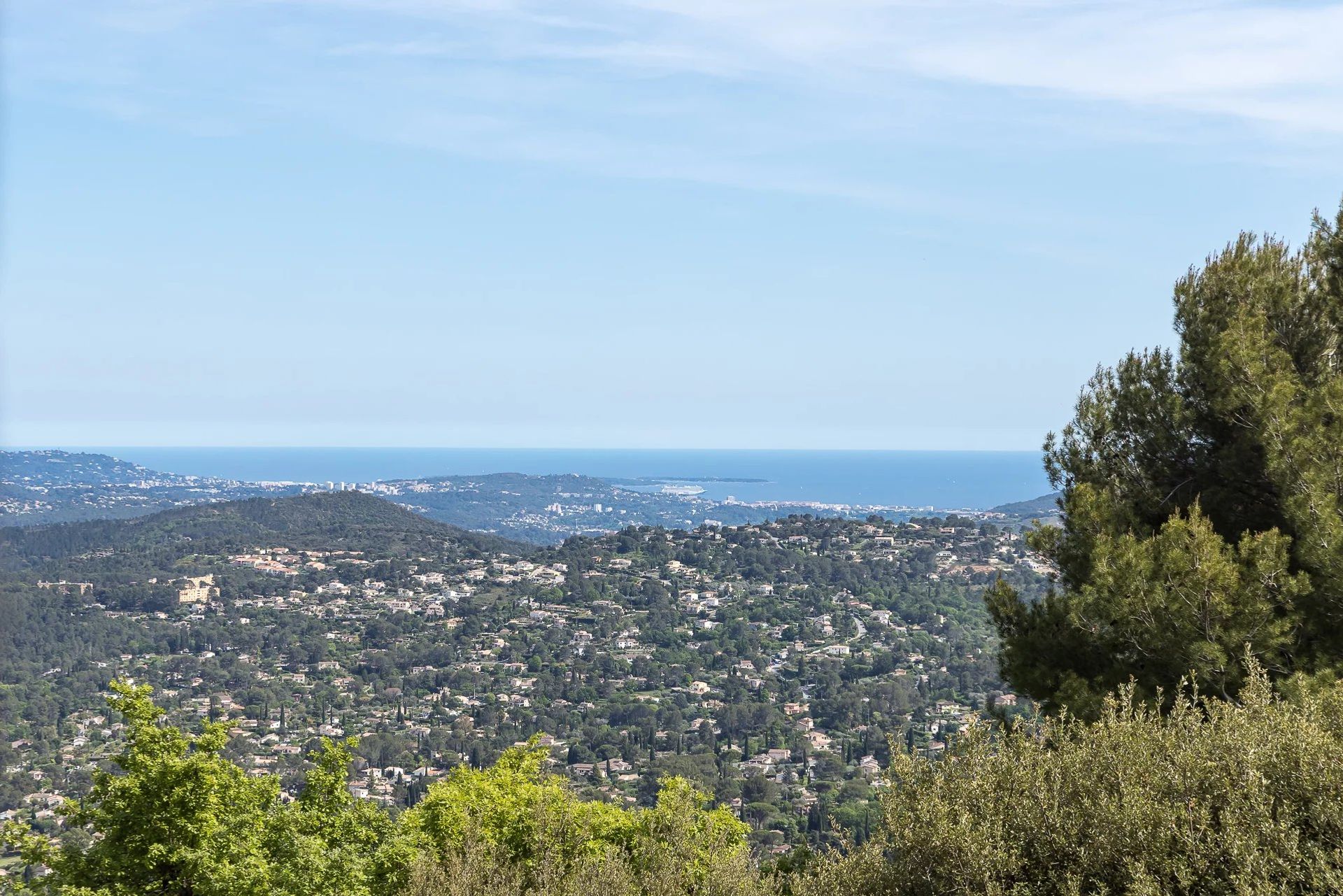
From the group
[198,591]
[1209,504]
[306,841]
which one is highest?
[1209,504]

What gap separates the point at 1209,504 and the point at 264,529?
79.8 metres

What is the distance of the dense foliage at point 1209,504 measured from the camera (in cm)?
689

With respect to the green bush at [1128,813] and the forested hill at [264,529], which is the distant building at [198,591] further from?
the green bush at [1128,813]

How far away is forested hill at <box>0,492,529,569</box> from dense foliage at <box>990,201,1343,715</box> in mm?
65961

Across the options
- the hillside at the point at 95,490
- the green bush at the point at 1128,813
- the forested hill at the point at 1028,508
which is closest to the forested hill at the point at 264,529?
the hillside at the point at 95,490

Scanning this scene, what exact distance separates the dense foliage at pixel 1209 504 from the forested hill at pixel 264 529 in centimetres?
6596

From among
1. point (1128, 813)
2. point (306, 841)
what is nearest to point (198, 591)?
point (306, 841)

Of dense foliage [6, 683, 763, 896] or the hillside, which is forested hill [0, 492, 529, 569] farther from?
dense foliage [6, 683, 763, 896]

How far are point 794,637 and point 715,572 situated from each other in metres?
13.6

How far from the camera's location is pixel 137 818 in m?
6.95

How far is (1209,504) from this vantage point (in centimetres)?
812

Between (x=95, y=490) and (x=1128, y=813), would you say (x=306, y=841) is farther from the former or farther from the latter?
(x=95, y=490)

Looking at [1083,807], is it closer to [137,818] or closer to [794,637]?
[137,818]

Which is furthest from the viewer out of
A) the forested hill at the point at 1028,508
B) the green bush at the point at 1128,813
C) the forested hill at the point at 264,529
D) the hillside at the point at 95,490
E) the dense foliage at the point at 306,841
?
the hillside at the point at 95,490
